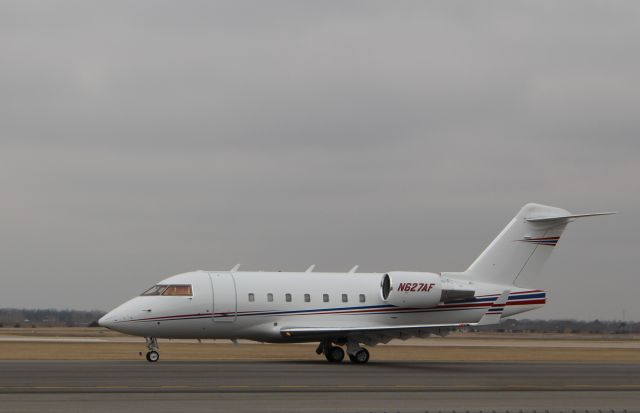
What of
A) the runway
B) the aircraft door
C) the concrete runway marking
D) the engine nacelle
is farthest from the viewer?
the engine nacelle

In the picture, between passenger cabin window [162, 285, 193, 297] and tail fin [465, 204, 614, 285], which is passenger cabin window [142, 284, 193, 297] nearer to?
passenger cabin window [162, 285, 193, 297]

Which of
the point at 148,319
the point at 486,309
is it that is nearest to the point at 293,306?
the point at 148,319

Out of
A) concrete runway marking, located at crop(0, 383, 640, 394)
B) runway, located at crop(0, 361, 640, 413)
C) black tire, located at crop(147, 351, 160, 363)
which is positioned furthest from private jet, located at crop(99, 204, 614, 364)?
concrete runway marking, located at crop(0, 383, 640, 394)

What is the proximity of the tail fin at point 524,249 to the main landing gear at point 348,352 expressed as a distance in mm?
6275

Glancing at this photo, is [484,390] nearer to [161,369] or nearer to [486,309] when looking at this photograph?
[161,369]

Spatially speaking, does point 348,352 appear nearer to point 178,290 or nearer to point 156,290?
point 178,290

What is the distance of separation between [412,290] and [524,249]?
5075 mm

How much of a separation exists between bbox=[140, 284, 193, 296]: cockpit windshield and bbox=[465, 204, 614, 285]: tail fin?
1146 cm

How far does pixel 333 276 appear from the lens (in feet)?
125

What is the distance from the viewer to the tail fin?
128ft

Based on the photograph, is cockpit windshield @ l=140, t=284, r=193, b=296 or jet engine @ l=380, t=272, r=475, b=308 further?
jet engine @ l=380, t=272, r=475, b=308

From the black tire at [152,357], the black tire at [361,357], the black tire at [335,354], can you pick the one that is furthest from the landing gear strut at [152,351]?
the black tire at [361,357]

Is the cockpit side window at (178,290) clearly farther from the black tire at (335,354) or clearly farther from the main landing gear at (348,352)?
the black tire at (335,354)
